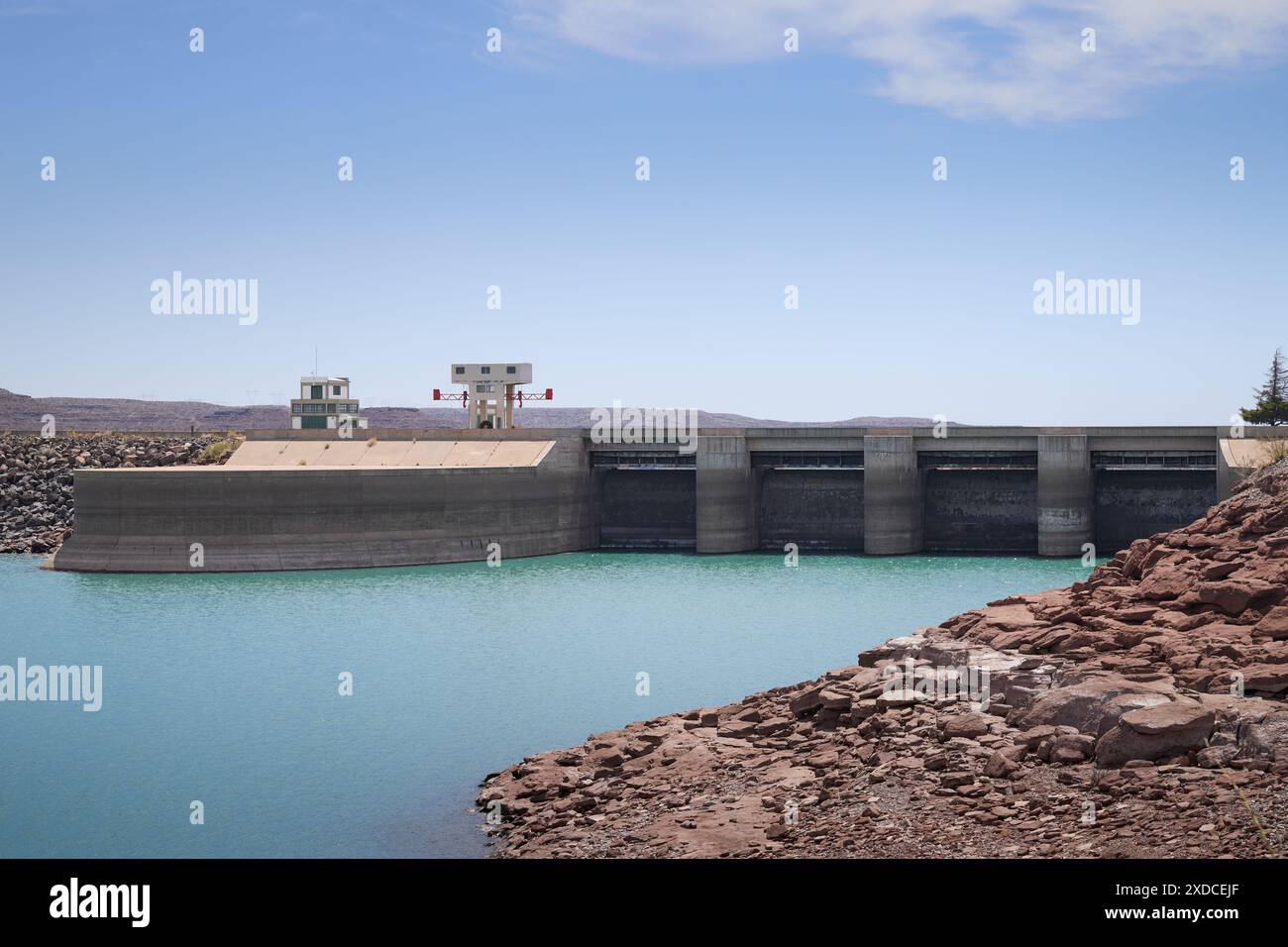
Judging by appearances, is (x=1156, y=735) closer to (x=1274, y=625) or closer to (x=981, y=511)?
(x=1274, y=625)

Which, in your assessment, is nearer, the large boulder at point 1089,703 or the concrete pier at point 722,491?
the large boulder at point 1089,703

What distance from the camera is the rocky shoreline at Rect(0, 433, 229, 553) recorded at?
54.2m

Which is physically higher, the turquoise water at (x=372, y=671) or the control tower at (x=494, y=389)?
the control tower at (x=494, y=389)

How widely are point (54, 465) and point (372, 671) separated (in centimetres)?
3960

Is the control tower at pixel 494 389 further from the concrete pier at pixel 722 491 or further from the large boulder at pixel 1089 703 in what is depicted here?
the large boulder at pixel 1089 703

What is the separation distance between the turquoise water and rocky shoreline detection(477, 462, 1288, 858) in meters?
2.40

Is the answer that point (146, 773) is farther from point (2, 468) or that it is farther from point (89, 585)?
point (2, 468)

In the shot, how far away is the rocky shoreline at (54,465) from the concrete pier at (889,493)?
29.2 meters

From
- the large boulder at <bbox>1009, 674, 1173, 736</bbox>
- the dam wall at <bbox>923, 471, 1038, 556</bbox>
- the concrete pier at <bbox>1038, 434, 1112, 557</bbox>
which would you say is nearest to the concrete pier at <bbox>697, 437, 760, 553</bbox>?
the dam wall at <bbox>923, 471, 1038, 556</bbox>

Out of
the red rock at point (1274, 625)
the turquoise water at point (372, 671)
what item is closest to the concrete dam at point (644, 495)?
the turquoise water at point (372, 671)

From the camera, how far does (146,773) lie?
63.8ft

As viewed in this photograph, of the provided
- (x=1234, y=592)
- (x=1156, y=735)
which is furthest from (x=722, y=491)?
(x=1156, y=735)

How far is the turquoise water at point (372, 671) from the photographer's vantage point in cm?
1708
